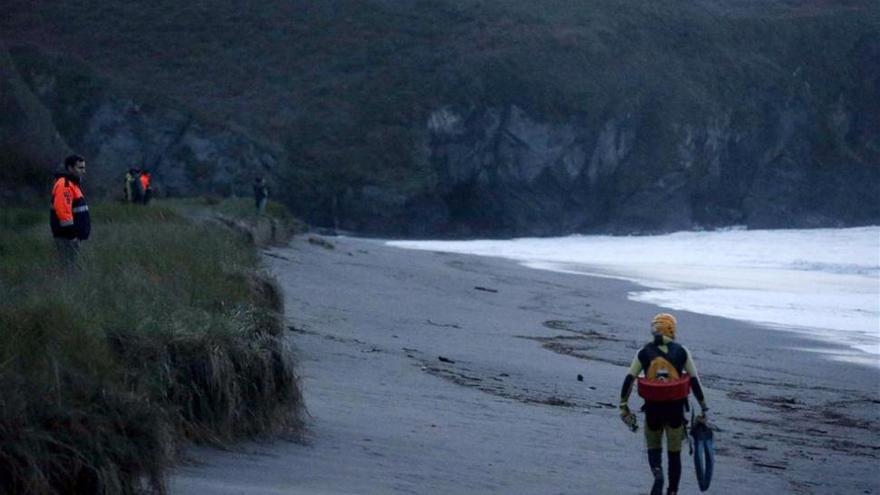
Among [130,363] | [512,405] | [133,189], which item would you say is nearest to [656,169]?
[133,189]

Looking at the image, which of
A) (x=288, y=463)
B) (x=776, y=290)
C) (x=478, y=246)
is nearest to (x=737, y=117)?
(x=478, y=246)

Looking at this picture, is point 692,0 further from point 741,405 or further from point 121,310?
point 121,310

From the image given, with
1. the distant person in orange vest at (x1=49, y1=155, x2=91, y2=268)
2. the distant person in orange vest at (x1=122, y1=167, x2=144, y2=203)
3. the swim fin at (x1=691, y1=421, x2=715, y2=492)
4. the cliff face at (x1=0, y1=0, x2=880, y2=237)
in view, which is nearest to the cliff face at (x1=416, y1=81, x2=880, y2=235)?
the cliff face at (x1=0, y1=0, x2=880, y2=237)

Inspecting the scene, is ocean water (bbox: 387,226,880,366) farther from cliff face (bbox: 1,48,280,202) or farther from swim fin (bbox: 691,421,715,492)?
cliff face (bbox: 1,48,280,202)

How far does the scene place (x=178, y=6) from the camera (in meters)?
72.2

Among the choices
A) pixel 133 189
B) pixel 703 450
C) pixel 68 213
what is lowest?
pixel 703 450

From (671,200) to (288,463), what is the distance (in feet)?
197

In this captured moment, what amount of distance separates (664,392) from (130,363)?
3.40 metres

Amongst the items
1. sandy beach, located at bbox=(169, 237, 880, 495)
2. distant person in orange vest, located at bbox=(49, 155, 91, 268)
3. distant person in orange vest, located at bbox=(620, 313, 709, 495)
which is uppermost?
distant person in orange vest, located at bbox=(49, 155, 91, 268)

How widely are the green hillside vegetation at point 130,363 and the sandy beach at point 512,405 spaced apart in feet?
1.18

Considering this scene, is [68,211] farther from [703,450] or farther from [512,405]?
[703,450]

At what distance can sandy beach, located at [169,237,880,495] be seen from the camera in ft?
26.2

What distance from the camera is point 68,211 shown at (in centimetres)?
1170

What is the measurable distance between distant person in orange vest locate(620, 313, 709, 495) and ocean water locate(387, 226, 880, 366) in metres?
9.43
